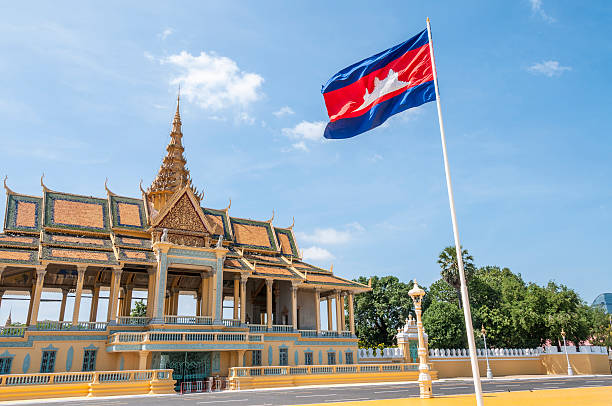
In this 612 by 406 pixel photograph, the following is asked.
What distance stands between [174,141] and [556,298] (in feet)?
143

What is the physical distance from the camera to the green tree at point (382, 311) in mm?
58312

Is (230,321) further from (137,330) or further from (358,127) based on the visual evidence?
(358,127)

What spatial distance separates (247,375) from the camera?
26.9 m

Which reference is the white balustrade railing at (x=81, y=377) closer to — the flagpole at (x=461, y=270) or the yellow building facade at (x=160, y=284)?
the yellow building facade at (x=160, y=284)

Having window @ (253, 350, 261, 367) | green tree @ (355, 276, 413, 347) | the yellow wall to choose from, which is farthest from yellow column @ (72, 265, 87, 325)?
green tree @ (355, 276, 413, 347)

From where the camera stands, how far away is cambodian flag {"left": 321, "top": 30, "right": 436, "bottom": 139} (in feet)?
42.2

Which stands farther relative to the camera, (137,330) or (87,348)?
(137,330)

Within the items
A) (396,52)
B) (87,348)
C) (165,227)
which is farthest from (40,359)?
(396,52)

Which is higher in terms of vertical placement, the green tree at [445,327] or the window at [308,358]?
the green tree at [445,327]

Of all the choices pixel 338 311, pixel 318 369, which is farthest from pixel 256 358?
pixel 338 311

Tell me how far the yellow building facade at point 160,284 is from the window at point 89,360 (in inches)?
2.3

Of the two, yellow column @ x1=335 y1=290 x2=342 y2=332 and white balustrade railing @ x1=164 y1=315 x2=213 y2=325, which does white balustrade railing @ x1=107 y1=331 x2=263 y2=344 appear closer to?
white balustrade railing @ x1=164 y1=315 x2=213 y2=325

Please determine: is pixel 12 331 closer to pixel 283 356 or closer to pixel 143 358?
pixel 143 358

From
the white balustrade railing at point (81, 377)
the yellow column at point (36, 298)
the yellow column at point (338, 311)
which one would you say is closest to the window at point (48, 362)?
the yellow column at point (36, 298)
